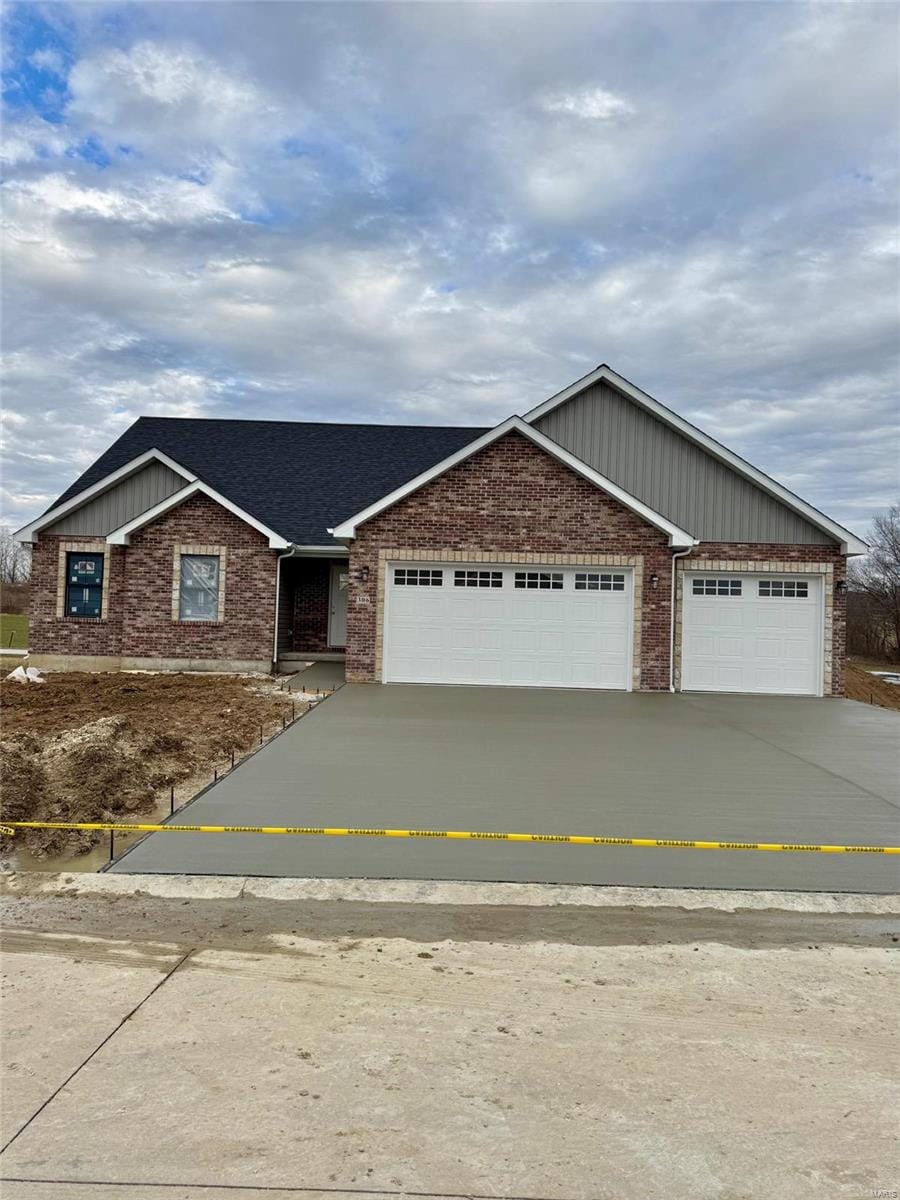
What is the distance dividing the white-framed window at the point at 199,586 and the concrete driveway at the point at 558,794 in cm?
629

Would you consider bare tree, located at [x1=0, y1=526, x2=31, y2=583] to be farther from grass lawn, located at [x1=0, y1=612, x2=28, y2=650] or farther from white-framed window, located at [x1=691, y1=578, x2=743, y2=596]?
white-framed window, located at [x1=691, y1=578, x2=743, y2=596]

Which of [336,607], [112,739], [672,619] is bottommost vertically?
[112,739]

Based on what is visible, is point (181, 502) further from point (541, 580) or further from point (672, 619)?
point (672, 619)

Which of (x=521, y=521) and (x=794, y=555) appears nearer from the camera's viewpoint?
(x=521, y=521)

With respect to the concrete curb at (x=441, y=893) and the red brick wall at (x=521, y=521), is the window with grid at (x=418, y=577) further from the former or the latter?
the concrete curb at (x=441, y=893)

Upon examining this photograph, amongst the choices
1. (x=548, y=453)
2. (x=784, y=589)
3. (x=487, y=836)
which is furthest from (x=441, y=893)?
(x=784, y=589)

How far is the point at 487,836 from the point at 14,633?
27559 millimetres

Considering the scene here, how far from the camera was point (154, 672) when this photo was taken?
58.3 feet

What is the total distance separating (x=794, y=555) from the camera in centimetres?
1655

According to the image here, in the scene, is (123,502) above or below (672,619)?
above

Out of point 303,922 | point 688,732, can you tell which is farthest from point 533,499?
point 303,922

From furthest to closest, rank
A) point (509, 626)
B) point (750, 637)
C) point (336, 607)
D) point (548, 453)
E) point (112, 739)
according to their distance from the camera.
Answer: point (336, 607), point (750, 637), point (509, 626), point (548, 453), point (112, 739)

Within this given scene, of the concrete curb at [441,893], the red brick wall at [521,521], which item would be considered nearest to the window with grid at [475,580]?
the red brick wall at [521,521]

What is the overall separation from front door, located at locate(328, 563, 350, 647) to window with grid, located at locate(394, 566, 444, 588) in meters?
4.27
